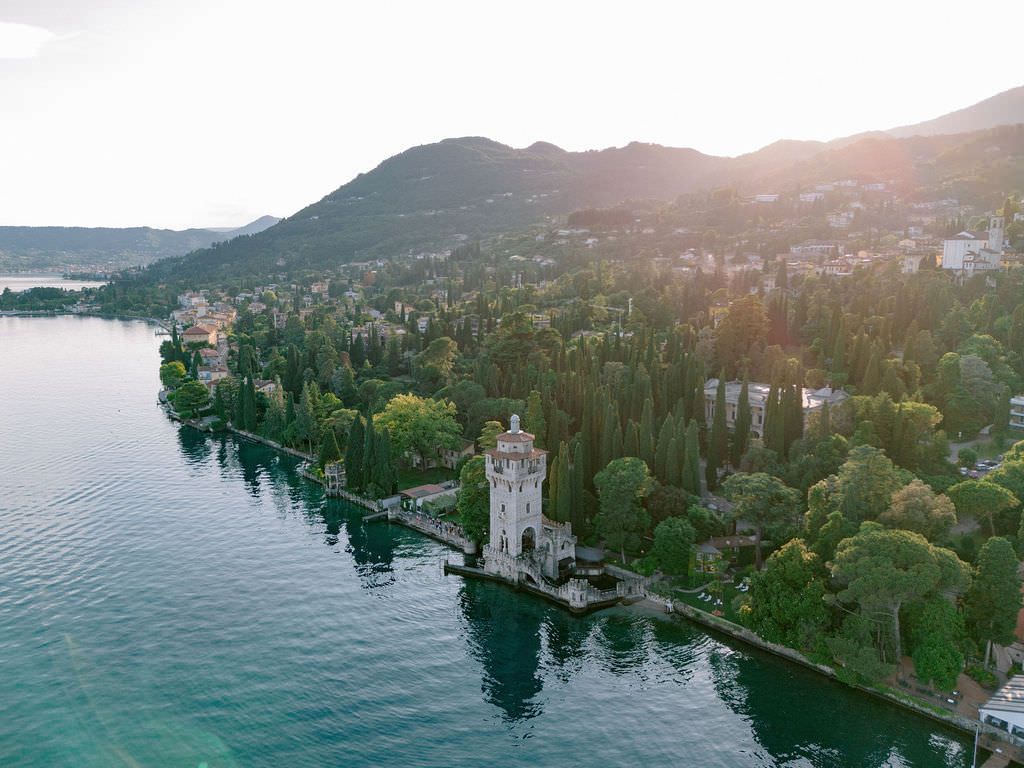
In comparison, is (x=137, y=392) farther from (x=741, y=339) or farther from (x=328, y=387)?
(x=741, y=339)

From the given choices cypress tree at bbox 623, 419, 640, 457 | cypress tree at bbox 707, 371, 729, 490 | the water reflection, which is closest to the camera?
cypress tree at bbox 623, 419, 640, 457

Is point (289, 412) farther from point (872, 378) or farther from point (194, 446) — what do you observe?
point (872, 378)

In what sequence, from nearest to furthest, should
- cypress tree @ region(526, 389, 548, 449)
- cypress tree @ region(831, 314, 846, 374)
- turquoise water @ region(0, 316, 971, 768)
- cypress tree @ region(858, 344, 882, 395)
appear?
turquoise water @ region(0, 316, 971, 768)
cypress tree @ region(526, 389, 548, 449)
cypress tree @ region(858, 344, 882, 395)
cypress tree @ region(831, 314, 846, 374)

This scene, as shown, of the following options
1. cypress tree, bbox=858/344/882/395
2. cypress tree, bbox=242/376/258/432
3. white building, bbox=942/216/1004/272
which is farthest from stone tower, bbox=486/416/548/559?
white building, bbox=942/216/1004/272

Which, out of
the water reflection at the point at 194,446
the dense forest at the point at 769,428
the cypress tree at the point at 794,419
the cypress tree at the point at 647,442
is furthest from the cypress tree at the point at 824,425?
the water reflection at the point at 194,446

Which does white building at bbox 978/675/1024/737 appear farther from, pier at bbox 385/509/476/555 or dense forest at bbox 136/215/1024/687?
pier at bbox 385/509/476/555

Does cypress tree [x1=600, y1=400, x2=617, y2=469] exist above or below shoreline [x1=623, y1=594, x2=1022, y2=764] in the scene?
above

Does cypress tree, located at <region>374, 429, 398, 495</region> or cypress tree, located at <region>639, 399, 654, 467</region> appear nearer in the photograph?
cypress tree, located at <region>639, 399, 654, 467</region>
